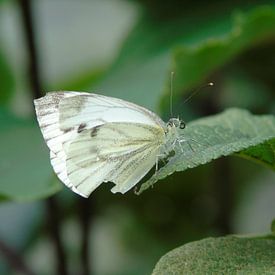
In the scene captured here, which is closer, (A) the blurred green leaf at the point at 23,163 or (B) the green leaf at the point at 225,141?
(B) the green leaf at the point at 225,141

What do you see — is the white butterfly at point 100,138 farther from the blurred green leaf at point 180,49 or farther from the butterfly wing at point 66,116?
the blurred green leaf at point 180,49

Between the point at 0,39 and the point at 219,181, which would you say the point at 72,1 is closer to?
the point at 0,39

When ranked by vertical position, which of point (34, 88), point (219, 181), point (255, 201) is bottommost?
point (255, 201)

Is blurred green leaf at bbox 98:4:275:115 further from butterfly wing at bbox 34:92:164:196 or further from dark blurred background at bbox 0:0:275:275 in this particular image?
butterfly wing at bbox 34:92:164:196

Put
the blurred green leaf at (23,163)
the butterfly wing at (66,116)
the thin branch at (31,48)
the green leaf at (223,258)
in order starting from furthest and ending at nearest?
1. the thin branch at (31,48)
2. the blurred green leaf at (23,163)
3. the butterfly wing at (66,116)
4. the green leaf at (223,258)

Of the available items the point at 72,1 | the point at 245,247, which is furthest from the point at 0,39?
the point at 245,247

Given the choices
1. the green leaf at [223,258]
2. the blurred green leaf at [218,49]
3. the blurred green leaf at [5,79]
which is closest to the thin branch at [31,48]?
the blurred green leaf at [218,49]
